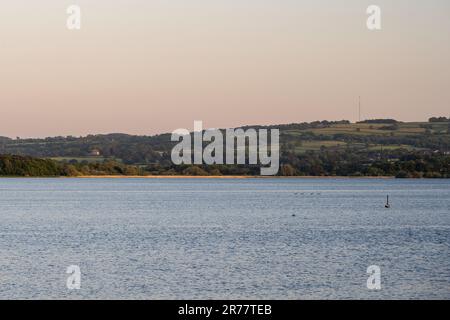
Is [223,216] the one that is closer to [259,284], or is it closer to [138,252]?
[138,252]

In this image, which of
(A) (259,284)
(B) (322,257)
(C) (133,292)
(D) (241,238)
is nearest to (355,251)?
(B) (322,257)

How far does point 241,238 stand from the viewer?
6109 cm

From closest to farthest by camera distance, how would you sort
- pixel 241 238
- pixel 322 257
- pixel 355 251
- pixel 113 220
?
pixel 322 257
pixel 355 251
pixel 241 238
pixel 113 220

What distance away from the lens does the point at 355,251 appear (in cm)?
5303

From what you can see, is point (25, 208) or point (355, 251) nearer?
point (355, 251)
